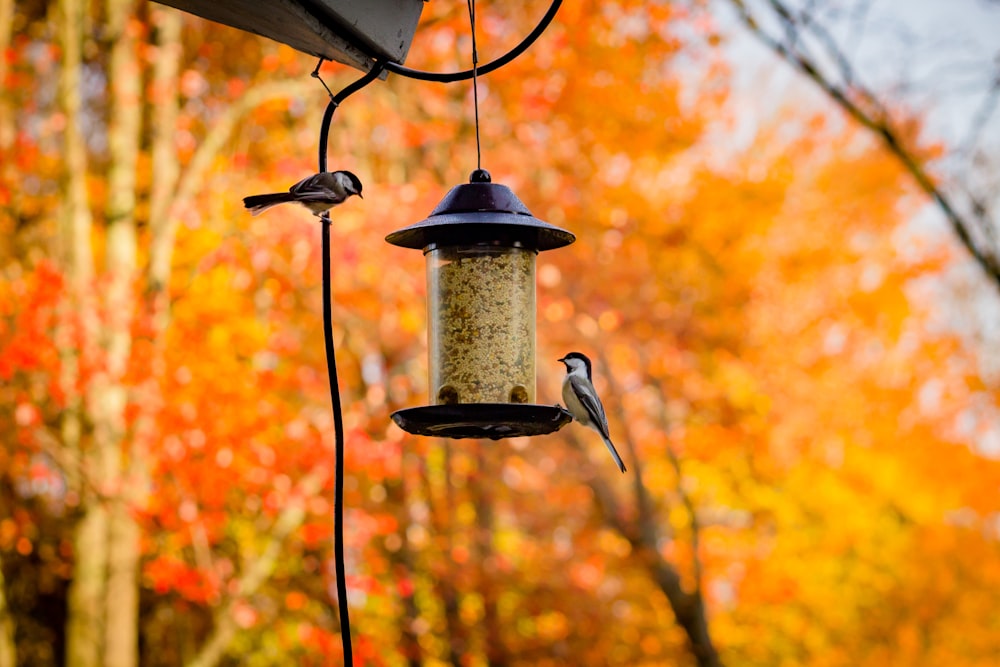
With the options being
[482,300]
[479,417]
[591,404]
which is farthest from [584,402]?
[479,417]

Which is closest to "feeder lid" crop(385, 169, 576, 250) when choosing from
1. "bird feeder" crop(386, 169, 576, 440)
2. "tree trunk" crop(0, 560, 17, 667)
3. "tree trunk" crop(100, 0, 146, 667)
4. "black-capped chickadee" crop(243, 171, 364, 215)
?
"bird feeder" crop(386, 169, 576, 440)

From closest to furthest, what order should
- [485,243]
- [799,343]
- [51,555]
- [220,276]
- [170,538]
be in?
1. [485,243]
2. [170,538]
3. [220,276]
4. [51,555]
5. [799,343]

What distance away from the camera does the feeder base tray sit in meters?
2.60

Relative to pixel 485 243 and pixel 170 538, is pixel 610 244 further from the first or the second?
pixel 485 243

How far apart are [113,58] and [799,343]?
25.3 ft

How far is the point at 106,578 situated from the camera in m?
8.04

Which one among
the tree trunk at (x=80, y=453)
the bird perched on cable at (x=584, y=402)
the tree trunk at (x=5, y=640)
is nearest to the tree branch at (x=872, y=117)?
the bird perched on cable at (x=584, y=402)

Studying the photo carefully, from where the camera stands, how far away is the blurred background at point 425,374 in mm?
8133

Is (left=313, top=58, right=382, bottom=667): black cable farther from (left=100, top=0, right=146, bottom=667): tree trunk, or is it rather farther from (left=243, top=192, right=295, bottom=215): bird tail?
(left=100, top=0, right=146, bottom=667): tree trunk

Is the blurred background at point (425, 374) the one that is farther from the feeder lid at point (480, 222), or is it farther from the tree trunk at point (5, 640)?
the feeder lid at point (480, 222)

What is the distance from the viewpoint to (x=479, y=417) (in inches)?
103

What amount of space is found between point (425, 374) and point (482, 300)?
6.85 metres

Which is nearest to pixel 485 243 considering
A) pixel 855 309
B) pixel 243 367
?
pixel 243 367

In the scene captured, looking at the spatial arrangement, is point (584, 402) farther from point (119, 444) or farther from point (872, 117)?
point (119, 444)
